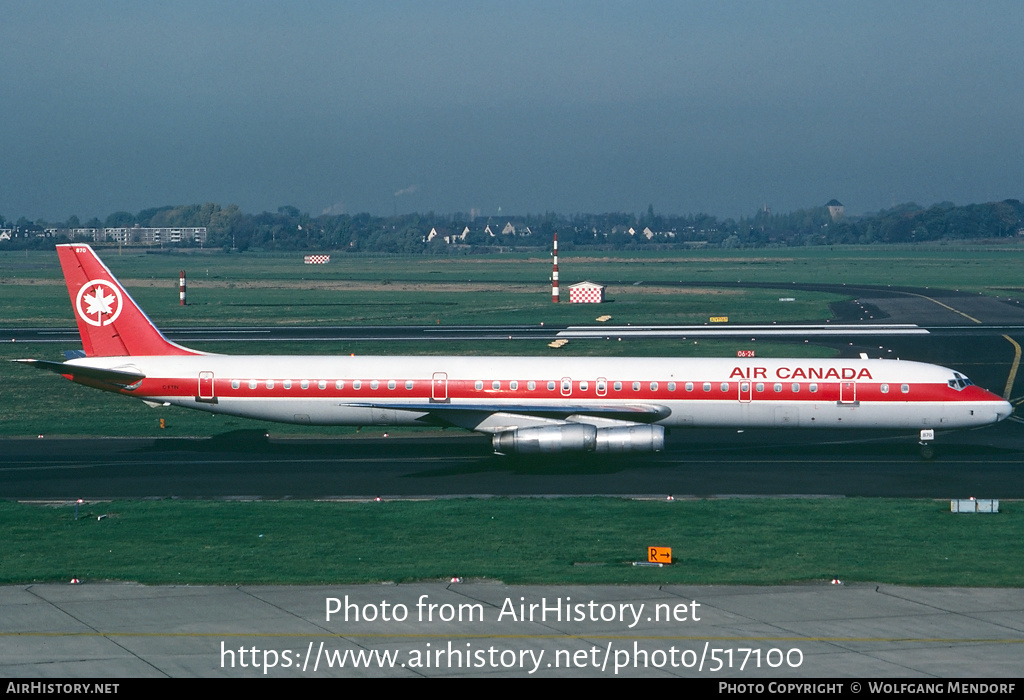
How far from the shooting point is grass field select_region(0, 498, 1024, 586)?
88.4 feet

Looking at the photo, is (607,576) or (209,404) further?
(209,404)

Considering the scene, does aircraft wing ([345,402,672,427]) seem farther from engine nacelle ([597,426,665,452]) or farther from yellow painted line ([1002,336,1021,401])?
yellow painted line ([1002,336,1021,401])

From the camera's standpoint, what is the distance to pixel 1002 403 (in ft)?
137

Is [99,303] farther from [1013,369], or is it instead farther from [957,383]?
[1013,369]

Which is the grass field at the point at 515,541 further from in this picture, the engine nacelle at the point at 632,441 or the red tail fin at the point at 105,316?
the red tail fin at the point at 105,316

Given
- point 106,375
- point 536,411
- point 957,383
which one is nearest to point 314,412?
point 106,375

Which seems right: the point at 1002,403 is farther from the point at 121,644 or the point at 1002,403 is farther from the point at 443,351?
the point at 443,351

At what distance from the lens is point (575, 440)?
3869cm

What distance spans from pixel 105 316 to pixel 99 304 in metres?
0.55

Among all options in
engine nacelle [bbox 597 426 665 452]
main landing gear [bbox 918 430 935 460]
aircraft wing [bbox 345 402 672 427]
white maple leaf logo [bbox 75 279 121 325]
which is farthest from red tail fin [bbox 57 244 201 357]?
main landing gear [bbox 918 430 935 460]

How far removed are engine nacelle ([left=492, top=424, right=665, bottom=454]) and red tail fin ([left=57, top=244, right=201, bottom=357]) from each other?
44.8ft

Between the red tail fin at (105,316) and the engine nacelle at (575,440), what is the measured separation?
44.8 ft

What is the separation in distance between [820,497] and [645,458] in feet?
27.1
